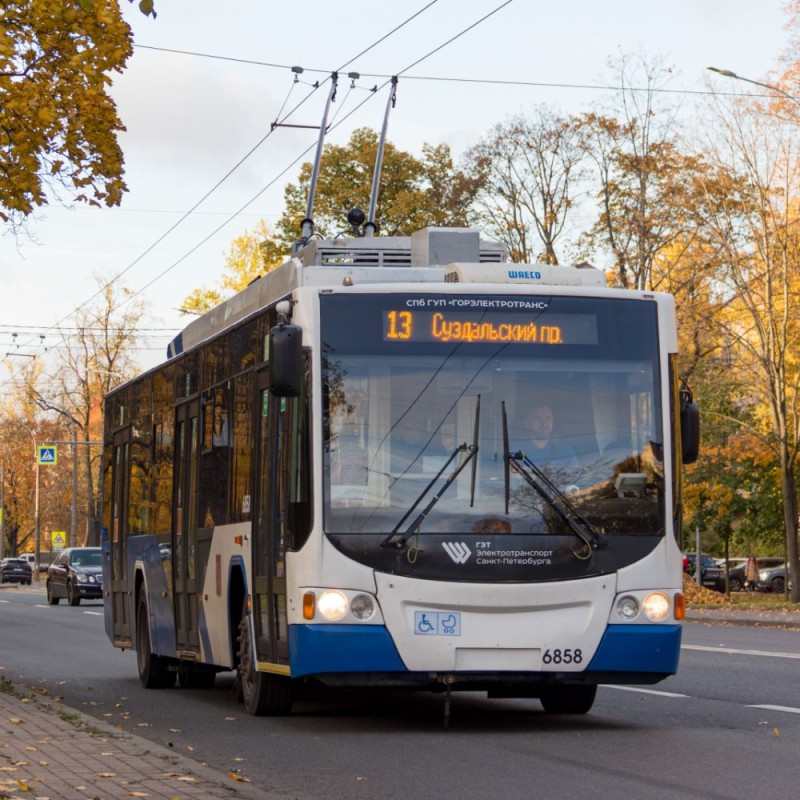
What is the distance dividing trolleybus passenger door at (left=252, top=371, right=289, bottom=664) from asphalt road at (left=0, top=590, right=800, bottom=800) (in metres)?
0.62

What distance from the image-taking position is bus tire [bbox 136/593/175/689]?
16.4 m

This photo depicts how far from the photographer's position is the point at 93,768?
9172 millimetres

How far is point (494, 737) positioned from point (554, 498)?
1558 mm

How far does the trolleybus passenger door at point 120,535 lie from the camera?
17.8 m

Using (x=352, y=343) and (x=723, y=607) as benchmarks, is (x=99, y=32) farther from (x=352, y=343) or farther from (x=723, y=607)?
(x=723, y=607)

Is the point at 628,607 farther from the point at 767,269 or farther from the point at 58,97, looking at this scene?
the point at 767,269

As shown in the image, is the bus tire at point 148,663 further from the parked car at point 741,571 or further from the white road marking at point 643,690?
the parked car at point 741,571

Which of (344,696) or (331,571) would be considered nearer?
(331,571)

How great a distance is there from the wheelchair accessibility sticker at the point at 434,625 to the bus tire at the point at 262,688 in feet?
5.71

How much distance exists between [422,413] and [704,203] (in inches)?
1071

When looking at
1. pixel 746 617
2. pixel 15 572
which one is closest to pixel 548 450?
pixel 746 617

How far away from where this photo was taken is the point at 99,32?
15.1 metres

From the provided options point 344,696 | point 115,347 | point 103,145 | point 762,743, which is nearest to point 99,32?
point 103,145

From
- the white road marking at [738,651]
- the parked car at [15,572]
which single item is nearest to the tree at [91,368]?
the parked car at [15,572]
